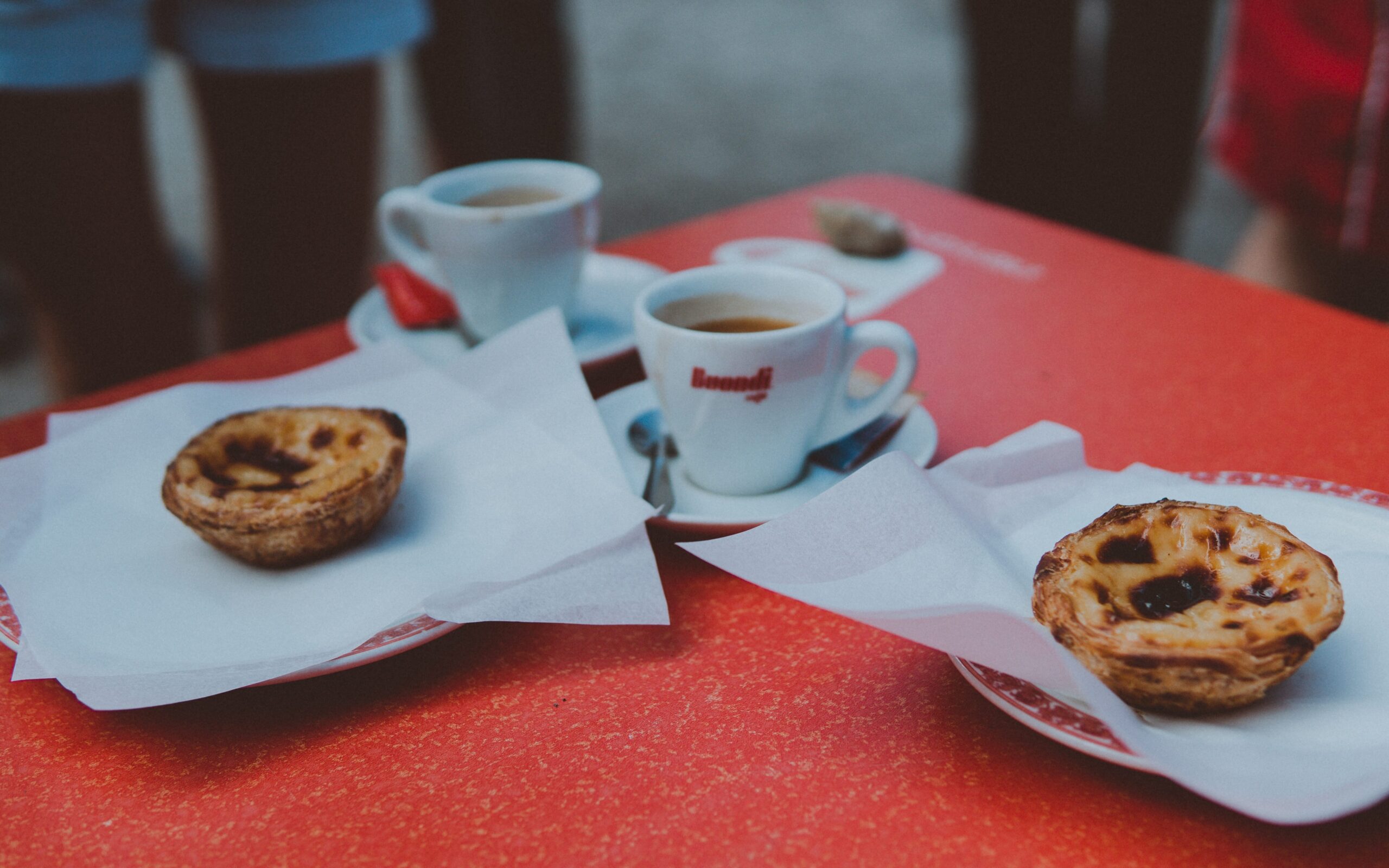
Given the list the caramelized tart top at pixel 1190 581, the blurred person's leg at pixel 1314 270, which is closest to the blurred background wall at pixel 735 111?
the blurred person's leg at pixel 1314 270

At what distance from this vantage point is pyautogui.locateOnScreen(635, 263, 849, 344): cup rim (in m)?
0.76

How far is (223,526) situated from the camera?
0.72 m

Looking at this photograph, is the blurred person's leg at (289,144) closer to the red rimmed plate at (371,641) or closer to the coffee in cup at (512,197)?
the coffee in cup at (512,197)

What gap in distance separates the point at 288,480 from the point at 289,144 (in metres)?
1.41

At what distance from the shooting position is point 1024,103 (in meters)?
2.91

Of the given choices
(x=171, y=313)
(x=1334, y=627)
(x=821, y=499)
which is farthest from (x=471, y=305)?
(x=171, y=313)

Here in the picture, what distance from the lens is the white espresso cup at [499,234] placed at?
1.05m

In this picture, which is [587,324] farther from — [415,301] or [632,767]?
[632,767]

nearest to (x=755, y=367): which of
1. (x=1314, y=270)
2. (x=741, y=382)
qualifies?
(x=741, y=382)

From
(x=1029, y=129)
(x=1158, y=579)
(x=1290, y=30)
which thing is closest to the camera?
(x=1158, y=579)

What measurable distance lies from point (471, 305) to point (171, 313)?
1403mm

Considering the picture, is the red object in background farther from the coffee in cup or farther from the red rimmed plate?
the red rimmed plate

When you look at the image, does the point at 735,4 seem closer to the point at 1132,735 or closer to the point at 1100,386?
the point at 1100,386

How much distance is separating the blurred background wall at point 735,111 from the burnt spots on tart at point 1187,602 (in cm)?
256
